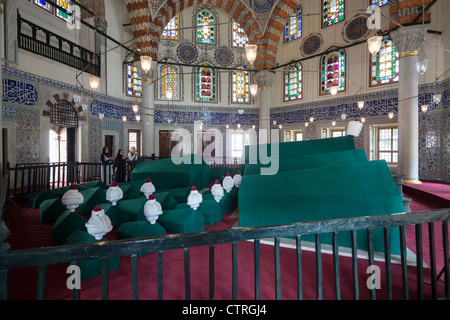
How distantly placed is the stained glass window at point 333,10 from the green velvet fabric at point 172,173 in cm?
1094

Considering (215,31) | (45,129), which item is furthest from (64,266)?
(215,31)

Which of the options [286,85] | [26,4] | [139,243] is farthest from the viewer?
[286,85]

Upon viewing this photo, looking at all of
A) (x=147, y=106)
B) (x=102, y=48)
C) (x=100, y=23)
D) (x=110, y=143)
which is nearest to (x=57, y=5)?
(x=100, y=23)

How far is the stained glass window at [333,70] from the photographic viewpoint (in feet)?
37.8

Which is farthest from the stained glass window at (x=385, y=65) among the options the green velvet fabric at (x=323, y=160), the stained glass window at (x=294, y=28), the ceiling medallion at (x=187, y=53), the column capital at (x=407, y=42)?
the ceiling medallion at (x=187, y=53)

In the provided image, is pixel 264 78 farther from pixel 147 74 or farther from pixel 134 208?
pixel 134 208

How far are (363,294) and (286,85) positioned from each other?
43.4 ft

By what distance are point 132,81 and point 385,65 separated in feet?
39.3

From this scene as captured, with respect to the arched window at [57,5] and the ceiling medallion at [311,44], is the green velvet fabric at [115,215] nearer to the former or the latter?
the arched window at [57,5]

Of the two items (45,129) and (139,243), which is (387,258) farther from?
(45,129)

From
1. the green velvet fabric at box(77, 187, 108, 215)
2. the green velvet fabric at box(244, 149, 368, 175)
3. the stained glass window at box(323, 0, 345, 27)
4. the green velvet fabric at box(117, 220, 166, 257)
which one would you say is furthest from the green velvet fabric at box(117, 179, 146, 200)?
the stained glass window at box(323, 0, 345, 27)

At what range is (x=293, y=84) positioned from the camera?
1337cm

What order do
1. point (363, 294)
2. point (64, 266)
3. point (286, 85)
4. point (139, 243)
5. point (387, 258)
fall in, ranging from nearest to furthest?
1. point (139, 243)
2. point (387, 258)
3. point (363, 294)
4. point (64, 266)
5. point (286, 85)

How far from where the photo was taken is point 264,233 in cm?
121
